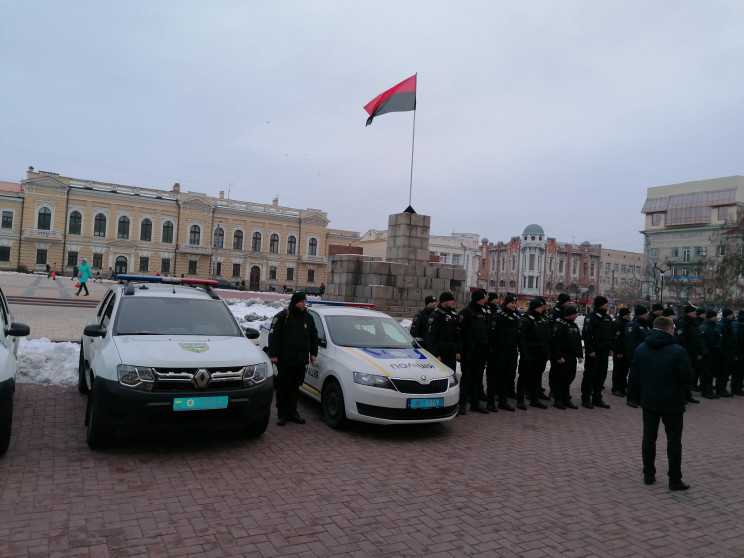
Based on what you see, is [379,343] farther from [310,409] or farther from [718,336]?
[718,336]

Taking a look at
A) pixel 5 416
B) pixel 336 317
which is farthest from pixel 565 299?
pixel 5 416

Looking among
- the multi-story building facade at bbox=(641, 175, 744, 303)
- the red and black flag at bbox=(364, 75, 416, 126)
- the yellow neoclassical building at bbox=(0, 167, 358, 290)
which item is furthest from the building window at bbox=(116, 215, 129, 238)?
the multi-story building facade at bbox=(641, 175, 744, 303)

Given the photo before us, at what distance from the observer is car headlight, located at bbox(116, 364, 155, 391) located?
527 cm

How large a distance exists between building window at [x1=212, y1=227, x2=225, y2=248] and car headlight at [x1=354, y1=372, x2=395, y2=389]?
64432 millimetres

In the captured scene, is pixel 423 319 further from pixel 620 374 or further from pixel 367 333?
pixel 620 374

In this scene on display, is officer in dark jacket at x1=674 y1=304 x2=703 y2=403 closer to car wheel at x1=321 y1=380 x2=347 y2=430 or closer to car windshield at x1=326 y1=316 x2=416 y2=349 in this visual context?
car windshield at x1=326 y1=316 x2=416 y2=349

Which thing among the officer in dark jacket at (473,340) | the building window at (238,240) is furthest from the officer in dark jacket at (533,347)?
the building window at (238,240)

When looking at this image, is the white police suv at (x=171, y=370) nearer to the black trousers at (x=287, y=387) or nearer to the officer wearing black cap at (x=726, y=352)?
the black trousers at (x=287, y=387)

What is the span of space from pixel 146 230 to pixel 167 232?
91.9 inches

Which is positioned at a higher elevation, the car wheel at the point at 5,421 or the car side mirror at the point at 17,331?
the car side mirror at the point at 17,331

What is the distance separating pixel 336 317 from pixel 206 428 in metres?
2.98

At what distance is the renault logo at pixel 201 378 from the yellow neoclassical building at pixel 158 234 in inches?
2426

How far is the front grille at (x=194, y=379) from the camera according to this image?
5348 mm

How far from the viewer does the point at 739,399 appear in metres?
11.6
